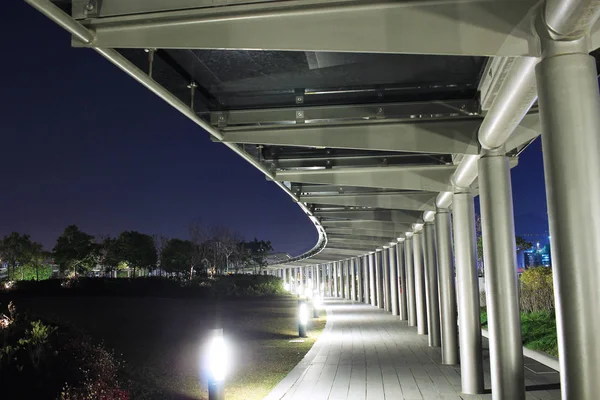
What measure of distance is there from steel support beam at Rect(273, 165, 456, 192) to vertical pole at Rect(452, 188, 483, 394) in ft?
3.43

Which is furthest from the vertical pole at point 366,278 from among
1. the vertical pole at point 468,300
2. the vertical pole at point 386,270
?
the vertical pole at point 468,300

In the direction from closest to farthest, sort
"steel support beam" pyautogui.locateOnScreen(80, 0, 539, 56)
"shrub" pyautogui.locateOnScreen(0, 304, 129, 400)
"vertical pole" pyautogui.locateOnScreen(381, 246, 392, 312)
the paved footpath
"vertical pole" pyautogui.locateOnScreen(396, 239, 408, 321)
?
1. "steel support beam" pyautogui.locateOnScreen(80, 0, 539, 56)
2. "shrub" pyautogui.locateOnScreen(0, 304, 129, 400)
3. the paved footpath
4. "vertical pole" pyautogui.locateOnScreen(396, 239, 408, 321)
5. "vertical pole" pyautogui.locateOnScreen(381, 246, 392, 312)

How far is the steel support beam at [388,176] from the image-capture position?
10070 mm

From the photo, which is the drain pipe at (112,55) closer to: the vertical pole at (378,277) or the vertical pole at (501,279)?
the vertical pole at (501,279)

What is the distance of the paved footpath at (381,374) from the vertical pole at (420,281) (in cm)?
92

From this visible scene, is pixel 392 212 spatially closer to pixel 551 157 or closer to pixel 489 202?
pixel 489 202

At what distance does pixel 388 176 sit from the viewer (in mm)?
10648

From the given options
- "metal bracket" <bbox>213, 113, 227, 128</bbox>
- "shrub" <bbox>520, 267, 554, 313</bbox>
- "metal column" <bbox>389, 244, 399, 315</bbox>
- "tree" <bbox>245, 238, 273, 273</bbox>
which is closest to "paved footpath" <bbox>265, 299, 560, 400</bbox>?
"shrub" <bbox>520, 267, 554, 313</bbox>

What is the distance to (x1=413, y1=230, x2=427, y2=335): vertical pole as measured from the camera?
17.2m

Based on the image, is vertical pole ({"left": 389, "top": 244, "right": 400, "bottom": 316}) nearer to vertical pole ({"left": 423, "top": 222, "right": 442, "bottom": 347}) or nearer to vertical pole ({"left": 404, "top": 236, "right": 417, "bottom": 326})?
vertical pole ({"left": 404, "top": 236, "right": 417, "bottom": 326})

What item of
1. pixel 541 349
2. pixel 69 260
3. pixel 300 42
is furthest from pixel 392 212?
pixel 69 260

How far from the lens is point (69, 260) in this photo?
5462cm

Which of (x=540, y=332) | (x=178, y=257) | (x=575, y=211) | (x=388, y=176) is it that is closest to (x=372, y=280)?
(x=540, y=332)

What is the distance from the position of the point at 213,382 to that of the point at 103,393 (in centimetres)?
193
